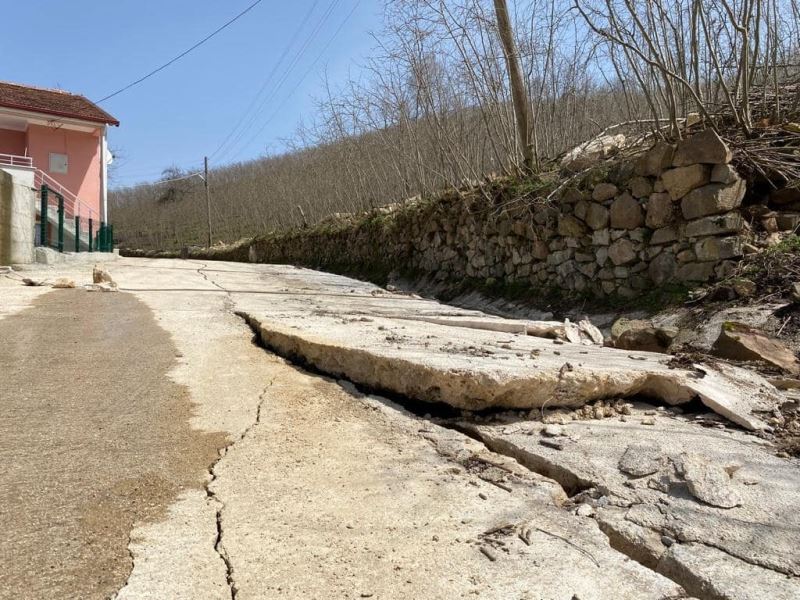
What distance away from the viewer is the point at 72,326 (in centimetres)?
477

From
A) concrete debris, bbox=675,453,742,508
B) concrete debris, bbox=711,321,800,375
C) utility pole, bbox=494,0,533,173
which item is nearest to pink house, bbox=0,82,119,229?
utility pole, bbox=494,0,533,173

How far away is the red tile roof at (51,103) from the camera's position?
17.2 meters

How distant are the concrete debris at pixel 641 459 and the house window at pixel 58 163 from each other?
20384mm

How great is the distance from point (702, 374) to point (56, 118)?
19.6 m

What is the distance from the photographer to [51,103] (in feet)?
59.6

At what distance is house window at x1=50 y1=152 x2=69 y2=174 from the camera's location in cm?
1833

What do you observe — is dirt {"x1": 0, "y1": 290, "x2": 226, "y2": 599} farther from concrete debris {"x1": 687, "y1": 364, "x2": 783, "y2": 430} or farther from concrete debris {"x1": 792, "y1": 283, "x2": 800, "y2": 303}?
concrete debris {"x1": 792, "y1": 283, "x2": 800, "y2": 303}

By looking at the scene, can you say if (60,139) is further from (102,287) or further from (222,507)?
(222,507)

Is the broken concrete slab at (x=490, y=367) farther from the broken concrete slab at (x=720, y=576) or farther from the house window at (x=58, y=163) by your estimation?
the house window at (x=58, y=163)

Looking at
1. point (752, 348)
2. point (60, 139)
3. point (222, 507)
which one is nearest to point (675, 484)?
point (222, 507)

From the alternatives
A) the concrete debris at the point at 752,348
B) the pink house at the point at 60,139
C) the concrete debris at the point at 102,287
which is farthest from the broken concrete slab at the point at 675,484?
the pink house at the point at 60,139

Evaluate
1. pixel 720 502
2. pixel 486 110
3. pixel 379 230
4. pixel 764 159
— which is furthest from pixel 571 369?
pixel 379 230

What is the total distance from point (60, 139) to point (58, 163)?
0.79 m

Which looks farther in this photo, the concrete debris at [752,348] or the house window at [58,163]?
the house window at [58,163]
